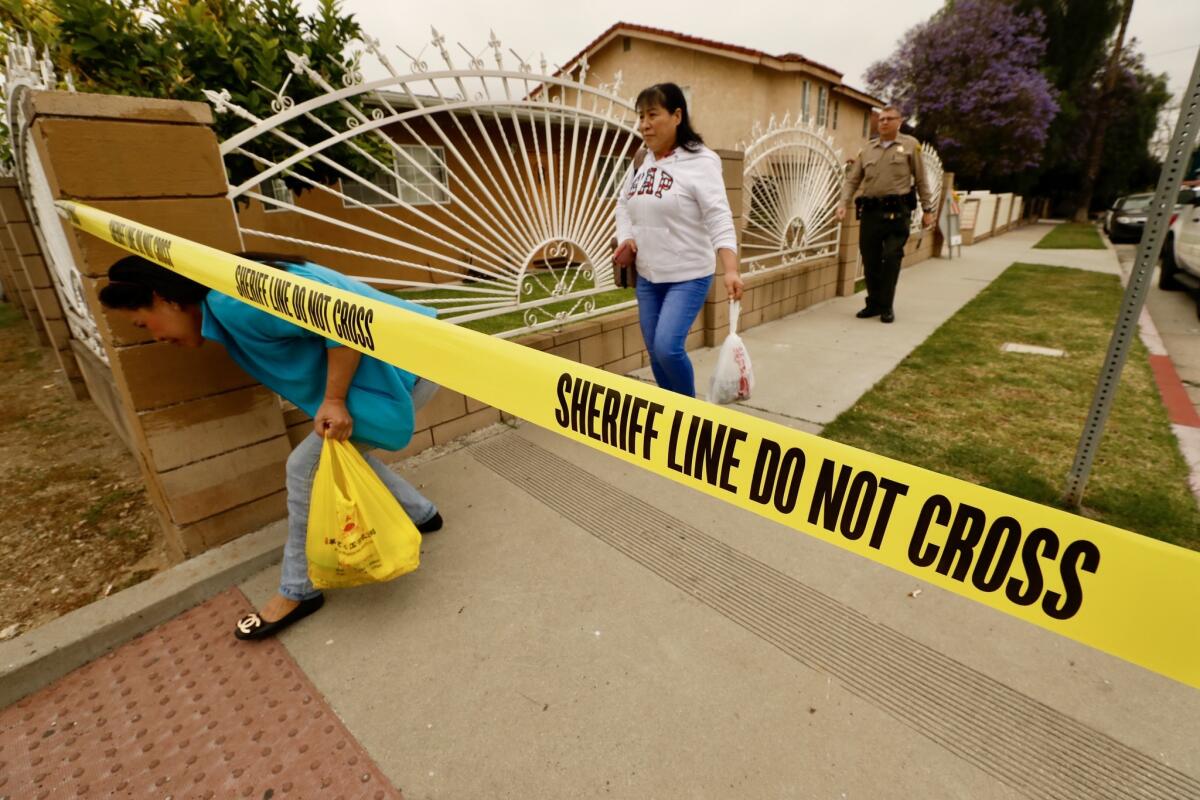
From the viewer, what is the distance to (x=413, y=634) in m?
1.95

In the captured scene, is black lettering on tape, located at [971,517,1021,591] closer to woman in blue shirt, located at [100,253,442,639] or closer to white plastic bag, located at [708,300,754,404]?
woman in blue shirt, located at [100,253,442,639]

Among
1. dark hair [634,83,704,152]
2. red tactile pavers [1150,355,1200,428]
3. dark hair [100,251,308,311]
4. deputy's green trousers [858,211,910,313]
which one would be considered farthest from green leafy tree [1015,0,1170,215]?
dark hair [100,251,308,311]

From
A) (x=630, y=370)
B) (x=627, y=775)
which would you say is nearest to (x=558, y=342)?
(x=630, y=370)

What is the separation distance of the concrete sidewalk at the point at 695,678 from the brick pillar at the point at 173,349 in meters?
0.41

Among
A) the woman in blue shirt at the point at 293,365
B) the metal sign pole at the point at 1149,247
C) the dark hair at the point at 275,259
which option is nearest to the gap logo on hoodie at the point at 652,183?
the woman in blue shirt at the point at 293,365

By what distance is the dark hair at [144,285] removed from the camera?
1671mm

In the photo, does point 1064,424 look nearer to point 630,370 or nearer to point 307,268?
point 630,370

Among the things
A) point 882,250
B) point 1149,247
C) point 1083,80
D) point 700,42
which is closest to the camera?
point 1149,247

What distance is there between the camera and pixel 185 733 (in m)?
1.64

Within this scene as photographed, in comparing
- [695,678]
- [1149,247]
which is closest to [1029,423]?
[1149,247]

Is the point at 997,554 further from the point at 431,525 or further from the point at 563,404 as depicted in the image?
the point at 431,525

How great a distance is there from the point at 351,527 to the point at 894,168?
568cm

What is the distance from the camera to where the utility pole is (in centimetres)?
2305

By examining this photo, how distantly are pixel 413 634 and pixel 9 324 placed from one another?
8.98 m
